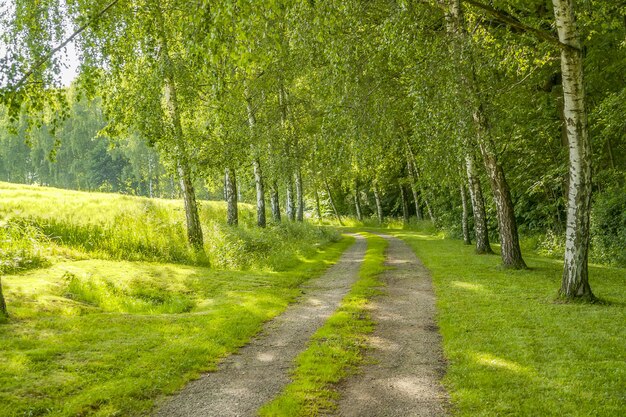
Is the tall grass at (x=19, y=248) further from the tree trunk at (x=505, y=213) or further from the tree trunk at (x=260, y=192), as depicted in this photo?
the tree trunk at (x=505, y=213)

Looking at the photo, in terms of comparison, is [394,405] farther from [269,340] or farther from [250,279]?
[250,279]

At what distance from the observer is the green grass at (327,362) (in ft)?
21.2

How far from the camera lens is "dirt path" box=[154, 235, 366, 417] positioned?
6.50 m

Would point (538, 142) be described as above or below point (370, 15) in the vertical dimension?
below

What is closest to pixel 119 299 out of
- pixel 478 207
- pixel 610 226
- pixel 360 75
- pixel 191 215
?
pixel 191 215

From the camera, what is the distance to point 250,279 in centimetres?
1538

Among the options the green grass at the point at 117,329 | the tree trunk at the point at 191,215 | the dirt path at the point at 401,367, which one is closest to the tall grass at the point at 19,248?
the green grass at the point at 117,329

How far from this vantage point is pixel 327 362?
8.11 m

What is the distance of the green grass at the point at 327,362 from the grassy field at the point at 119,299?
157 centimetres

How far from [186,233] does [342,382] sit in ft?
40.9

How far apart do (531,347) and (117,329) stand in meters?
7.49

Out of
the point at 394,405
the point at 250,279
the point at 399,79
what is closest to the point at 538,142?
the point at 399,79

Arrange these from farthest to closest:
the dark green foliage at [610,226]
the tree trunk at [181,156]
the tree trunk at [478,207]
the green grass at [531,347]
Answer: the tree trunk at [478,207] → the dark green foliage at [610,226] → the tree trunk at [181,156] → the green grass at [531,347]

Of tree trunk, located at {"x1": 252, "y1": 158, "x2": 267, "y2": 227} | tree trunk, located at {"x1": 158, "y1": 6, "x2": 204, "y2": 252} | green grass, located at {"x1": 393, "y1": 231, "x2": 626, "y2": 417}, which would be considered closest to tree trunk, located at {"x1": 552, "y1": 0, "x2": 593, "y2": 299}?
green grass, located at {"x1": 393, "y1": 231, "x2": 626, "y2": 417}
